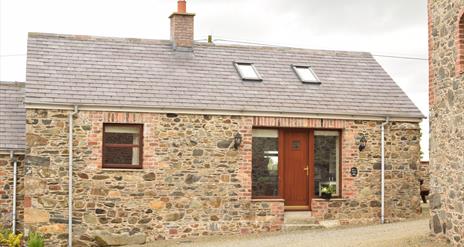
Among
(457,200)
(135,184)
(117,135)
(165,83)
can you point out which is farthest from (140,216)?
(457,200)

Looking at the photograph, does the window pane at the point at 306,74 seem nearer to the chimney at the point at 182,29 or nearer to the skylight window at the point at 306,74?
the skylight window at the point at 306,74

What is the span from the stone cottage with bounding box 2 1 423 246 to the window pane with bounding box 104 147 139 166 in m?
0.03

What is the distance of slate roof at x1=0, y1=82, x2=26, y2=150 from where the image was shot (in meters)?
19.5

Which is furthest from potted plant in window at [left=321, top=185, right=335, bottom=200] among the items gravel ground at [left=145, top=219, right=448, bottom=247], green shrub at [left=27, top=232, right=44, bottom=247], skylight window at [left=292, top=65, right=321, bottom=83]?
green shrub at [left=27, top=232, right=44, bottom=247]

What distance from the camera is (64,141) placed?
18.7m

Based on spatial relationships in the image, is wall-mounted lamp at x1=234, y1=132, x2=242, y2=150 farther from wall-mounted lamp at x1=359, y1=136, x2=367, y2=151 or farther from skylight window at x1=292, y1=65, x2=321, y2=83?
wall-mounted lamp at x1=359, y1=136, x2=367, y2=151

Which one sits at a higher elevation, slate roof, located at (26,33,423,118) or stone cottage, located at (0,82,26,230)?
slate roof, located at (26,33,423,118)

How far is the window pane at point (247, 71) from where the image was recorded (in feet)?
70.9

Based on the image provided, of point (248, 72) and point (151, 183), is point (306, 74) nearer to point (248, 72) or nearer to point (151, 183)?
point (248, 72)

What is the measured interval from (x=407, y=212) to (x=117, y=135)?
835cm

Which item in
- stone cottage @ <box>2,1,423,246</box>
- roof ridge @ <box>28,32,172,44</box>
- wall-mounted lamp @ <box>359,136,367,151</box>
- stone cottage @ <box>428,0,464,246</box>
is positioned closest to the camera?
stone cottage @ <box>428,0,464,246</box>

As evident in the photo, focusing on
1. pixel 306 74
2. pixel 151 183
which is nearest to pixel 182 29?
pixel 306 74

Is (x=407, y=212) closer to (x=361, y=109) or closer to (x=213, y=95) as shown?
(x=361, y=109)

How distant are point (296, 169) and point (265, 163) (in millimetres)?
897
